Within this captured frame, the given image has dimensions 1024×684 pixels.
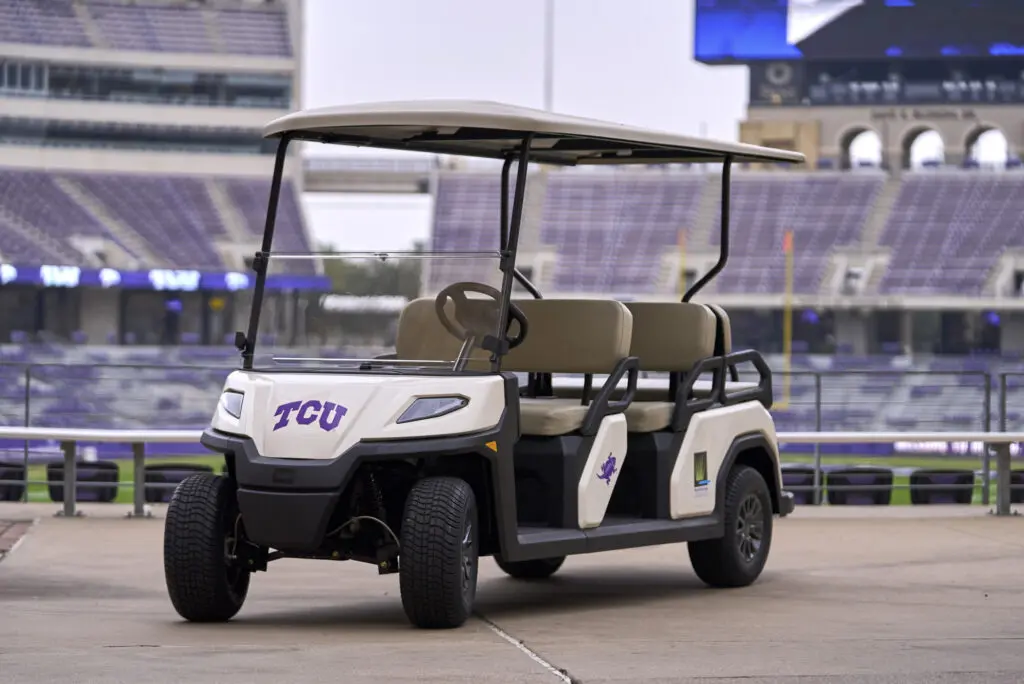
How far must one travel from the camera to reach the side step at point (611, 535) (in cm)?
773

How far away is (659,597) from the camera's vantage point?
28.9 feet

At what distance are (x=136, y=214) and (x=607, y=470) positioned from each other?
63.5 m

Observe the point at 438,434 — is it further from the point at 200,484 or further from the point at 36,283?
the point at 36,283

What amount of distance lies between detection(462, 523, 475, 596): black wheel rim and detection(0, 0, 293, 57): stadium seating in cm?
7560

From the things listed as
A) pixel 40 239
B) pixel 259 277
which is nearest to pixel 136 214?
pixel 40 239

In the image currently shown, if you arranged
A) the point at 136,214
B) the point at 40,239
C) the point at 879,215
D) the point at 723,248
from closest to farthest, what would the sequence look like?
the point at 723,248 < the point at 40,239 < the point at 136,214 < the point at 879,215

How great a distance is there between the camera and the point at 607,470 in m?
8.30

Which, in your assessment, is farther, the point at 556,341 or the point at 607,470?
the point at 556,341

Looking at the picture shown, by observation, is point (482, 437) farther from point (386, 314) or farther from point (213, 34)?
point (213, 34)

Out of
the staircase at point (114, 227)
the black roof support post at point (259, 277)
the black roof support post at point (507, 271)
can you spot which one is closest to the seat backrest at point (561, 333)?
the black roof support post at point (507, 271)

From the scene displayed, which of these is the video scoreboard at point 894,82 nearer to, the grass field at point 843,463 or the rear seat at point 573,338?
the grass field at point 843,463

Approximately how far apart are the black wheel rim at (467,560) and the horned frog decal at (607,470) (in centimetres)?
109

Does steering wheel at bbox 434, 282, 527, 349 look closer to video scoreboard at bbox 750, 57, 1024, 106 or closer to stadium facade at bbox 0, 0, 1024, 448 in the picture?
stadium facade at bbox 0, 0, 1024, 448

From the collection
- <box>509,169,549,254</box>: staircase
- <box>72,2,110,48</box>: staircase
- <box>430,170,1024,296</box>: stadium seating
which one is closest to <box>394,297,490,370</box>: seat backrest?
<box>430,170,1024,296</box>: stadium seating
